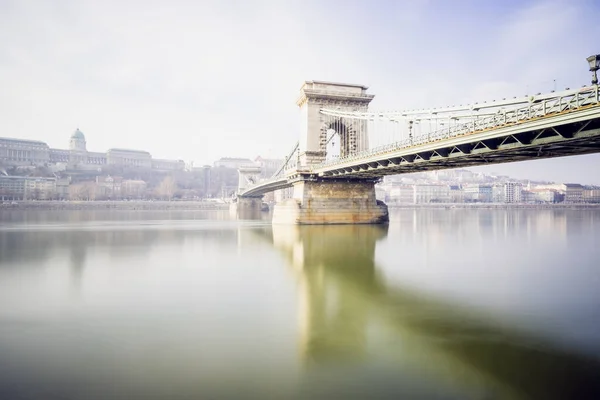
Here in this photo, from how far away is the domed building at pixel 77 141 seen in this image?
152 meters

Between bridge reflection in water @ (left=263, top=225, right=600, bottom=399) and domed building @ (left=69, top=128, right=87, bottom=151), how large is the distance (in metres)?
164

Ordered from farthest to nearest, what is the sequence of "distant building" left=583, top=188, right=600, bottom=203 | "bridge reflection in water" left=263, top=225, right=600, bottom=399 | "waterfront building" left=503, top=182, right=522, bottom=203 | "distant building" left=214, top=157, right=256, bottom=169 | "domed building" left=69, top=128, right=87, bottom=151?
"distant building" left=214, top=157, right=256, bottom=169 → "domed building" left=69, top=128, right=87, bottom=151 → "waterfront building" left=503, top=182, right=522, bottom=203 → "distant building" left=583, top=188, right=600, bottom=203 → "bridge reflection in water" left=263, top=225, right=600, bottom=399

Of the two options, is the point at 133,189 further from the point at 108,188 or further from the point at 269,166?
the point at 269,166

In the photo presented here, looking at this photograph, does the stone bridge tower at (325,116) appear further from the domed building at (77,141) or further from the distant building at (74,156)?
the domed building at (77,141)

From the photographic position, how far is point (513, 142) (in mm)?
16969

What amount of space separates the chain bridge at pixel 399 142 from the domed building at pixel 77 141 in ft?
430

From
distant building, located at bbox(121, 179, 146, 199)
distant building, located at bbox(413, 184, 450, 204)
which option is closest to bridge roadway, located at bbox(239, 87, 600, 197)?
distant building, located at bbox(121, 179, 146, 199)

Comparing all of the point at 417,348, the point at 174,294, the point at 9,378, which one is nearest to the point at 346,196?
the point at 174,294

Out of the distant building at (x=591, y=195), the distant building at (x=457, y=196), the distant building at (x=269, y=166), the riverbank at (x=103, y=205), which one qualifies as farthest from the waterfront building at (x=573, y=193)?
the riverbank at (x=103, y=205)

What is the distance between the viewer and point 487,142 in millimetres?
17906

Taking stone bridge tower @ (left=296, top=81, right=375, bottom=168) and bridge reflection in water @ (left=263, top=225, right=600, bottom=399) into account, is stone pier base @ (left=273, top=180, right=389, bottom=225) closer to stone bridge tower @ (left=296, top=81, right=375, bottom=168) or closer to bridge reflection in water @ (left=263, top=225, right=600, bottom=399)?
stone bridge tower @ (left=296, top=81, right=375, bottom=168)

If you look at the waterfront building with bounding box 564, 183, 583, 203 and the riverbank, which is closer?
the riverbank

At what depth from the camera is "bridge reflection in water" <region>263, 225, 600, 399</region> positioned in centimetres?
549

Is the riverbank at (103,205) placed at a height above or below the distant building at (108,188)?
below
